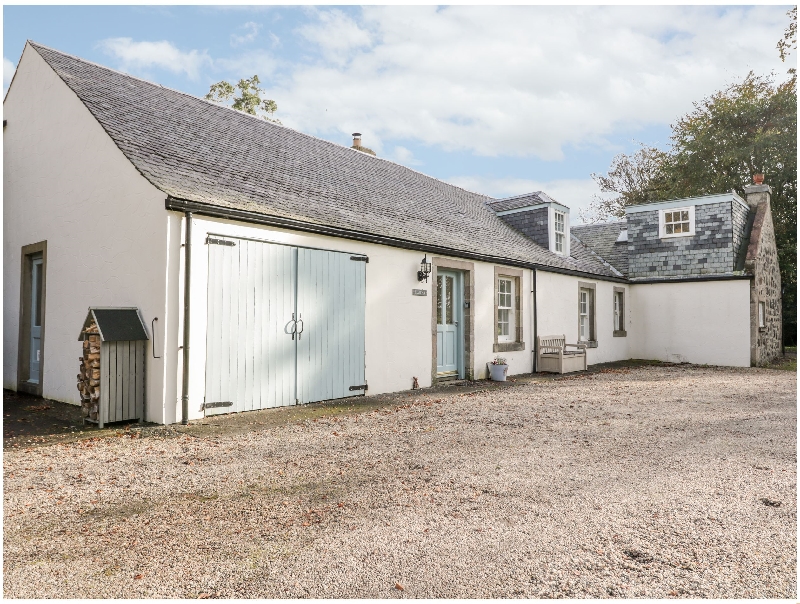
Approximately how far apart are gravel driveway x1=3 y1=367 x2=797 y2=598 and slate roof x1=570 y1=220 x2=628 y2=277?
13329mm

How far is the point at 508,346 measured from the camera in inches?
544

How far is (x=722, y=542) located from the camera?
3486 millimetres

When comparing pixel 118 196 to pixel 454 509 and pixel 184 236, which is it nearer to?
pixel 184 236

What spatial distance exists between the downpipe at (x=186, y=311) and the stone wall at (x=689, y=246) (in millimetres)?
16181

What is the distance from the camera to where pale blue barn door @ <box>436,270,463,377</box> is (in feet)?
39.8

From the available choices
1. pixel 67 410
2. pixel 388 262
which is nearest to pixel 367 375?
pixel 388 262

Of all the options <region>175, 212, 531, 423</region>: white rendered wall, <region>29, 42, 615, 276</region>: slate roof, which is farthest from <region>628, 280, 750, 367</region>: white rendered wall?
<region>175, 212, 531, 423</region>: white rendered wall

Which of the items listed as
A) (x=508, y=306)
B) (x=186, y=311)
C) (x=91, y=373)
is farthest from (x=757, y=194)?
(x=91, y=373)

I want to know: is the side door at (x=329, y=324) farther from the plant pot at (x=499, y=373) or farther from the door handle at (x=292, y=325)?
the plant pot at (x=499, y=373)

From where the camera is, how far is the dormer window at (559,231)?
57.4ft

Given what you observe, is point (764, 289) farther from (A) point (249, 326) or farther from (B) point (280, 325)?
(A) point (249, 326)

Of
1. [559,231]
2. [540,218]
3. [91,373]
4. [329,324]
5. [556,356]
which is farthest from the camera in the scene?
[559,231]

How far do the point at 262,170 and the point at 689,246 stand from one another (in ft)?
47.0

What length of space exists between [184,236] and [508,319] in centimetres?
893
